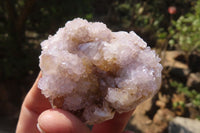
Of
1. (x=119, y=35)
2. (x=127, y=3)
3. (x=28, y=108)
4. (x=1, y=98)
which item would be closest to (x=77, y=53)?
(x=119, y=35)

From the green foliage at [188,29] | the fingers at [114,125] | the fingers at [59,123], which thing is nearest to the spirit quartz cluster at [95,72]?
the fingers at [59,123]

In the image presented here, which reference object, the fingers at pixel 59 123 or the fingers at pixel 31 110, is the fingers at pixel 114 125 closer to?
the fingers at pixel 31 110

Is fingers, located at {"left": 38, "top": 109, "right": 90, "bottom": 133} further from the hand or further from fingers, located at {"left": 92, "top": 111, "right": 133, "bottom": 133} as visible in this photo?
fingers, located at {"left": 92, "top": 111, "right": 133, "bottom": 133}

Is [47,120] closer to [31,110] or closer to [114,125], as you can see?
[31,110]

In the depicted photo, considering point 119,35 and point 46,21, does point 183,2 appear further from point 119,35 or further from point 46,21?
point 119,35

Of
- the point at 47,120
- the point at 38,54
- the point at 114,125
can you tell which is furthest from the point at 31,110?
the point at 38,54

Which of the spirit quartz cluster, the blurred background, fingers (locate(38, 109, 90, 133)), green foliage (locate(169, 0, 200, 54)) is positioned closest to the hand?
fingers (locate(38, 109, 90, 133))
